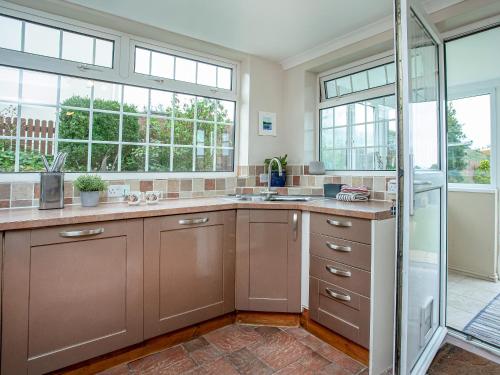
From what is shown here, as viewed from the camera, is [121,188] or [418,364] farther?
[121,188]

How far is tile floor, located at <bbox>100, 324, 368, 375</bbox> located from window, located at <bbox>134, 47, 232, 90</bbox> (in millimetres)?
2170

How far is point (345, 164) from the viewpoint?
9.53ft

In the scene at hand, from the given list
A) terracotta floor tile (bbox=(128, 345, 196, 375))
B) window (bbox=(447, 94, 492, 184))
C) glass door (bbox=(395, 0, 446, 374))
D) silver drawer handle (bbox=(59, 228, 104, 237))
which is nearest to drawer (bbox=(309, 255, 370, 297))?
glass door (bbox=(395, 0, 446, 374))

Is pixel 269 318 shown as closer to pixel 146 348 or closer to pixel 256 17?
pixel 146 348

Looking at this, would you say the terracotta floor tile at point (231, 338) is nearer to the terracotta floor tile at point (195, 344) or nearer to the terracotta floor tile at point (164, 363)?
the terracotta floor tile at point (195, 344)

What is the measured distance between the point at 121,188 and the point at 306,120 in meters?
1.86

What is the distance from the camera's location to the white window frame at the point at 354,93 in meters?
2.54

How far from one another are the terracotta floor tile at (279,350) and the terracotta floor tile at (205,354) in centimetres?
23

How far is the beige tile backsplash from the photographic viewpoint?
195 cm

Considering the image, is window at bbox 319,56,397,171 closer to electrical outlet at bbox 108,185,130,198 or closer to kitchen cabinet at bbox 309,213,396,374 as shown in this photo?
kitchen cabinet at bbox 309,213,396,374

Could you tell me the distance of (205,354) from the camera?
6.20 feet

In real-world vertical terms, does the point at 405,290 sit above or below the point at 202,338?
above

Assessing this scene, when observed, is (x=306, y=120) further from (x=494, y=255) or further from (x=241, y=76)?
(x=494, y=255)

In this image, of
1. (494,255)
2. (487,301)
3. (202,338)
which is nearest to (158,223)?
(202,338)
